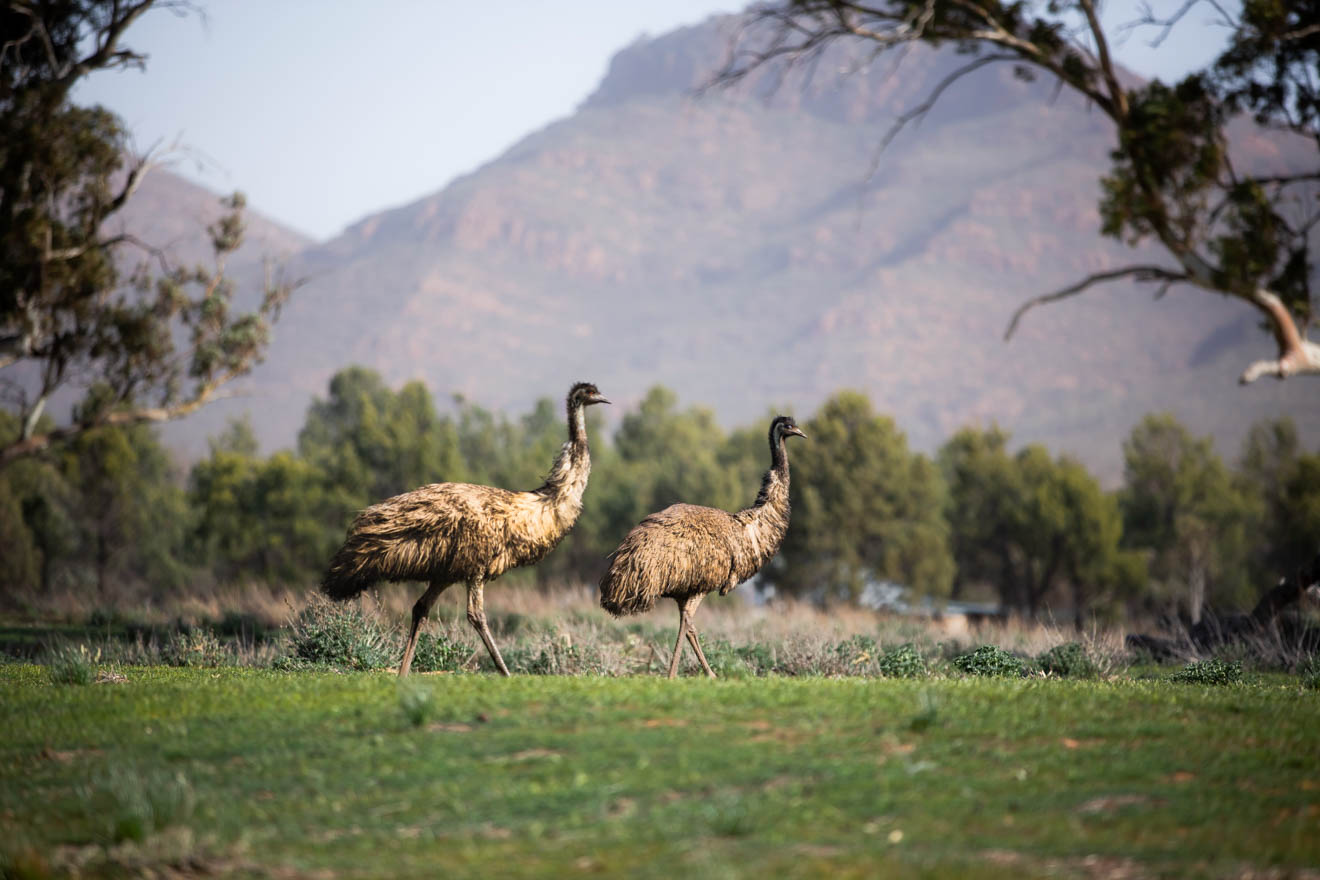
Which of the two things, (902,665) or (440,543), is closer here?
(440,543)

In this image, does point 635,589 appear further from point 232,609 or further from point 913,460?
point 913,460

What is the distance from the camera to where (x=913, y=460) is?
63.8m

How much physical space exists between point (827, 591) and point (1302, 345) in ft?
137

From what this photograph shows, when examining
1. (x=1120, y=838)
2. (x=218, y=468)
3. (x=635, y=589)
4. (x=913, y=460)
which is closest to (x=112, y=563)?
(x=218, y=468)

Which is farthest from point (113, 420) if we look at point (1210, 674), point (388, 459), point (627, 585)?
point (1210, 674)

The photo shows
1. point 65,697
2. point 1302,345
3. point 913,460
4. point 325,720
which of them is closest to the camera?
point 325,720

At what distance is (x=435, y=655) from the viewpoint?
16062 mm

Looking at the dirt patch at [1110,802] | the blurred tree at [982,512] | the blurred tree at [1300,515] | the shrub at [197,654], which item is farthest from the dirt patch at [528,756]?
the blurred tree at [1300,515]

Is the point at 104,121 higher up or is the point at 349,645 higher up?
the point at 104,121

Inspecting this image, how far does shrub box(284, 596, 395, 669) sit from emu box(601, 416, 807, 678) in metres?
3.52

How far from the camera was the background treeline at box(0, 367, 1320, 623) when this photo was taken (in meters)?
55.0

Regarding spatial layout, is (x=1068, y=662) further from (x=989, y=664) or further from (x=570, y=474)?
(x=570, y=474)

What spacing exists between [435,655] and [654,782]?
345 inches

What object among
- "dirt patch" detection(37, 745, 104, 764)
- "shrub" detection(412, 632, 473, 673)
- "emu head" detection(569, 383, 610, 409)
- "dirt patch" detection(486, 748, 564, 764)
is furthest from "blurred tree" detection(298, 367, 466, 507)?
"dirt patch" detection(486, 748, 564, 764)
